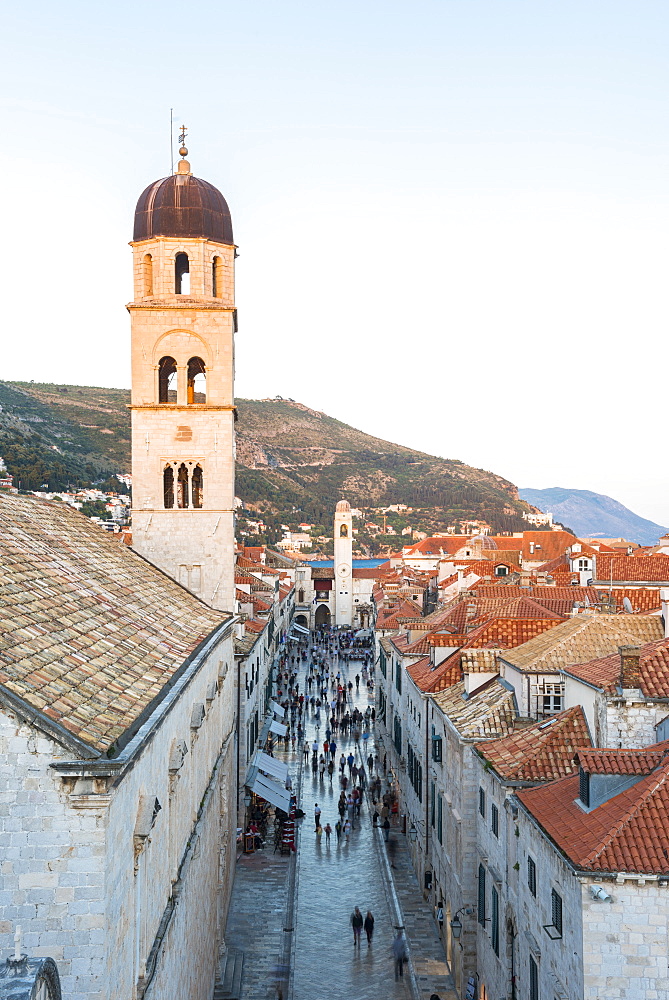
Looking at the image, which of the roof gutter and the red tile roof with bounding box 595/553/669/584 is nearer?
the roof gutter

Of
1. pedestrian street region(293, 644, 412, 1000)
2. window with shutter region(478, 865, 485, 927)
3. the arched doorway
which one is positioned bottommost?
the arched doorway

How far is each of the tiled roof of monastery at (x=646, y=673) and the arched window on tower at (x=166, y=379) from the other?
1279 centimetres

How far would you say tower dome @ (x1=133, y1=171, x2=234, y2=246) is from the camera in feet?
87.2

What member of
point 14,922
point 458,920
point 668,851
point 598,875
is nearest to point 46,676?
point 14,922

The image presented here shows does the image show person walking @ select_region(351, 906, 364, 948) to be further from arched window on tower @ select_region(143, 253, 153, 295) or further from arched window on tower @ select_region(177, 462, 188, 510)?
arched window on tower @ select_region(143, 253, 153, 295)

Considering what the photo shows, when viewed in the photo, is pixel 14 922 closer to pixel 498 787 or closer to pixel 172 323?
pixel 498 787

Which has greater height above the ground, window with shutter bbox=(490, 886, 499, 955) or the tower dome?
the tower dome

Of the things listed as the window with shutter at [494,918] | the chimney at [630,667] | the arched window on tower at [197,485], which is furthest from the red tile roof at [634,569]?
the chimney at [630,667]

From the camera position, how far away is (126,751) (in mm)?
8672

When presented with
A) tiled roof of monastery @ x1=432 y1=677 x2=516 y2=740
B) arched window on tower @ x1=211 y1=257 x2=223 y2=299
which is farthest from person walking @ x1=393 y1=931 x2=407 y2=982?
arched window on tower @ x1=211 y1=257 x2=223 y2=299

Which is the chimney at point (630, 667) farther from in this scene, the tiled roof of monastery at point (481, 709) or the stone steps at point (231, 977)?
the stone steps at point (231, 977)

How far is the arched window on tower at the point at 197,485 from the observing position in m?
27.0

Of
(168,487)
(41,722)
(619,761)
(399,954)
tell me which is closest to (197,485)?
(168,487)

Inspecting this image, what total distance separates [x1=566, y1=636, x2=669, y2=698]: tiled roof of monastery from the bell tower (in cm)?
1043
